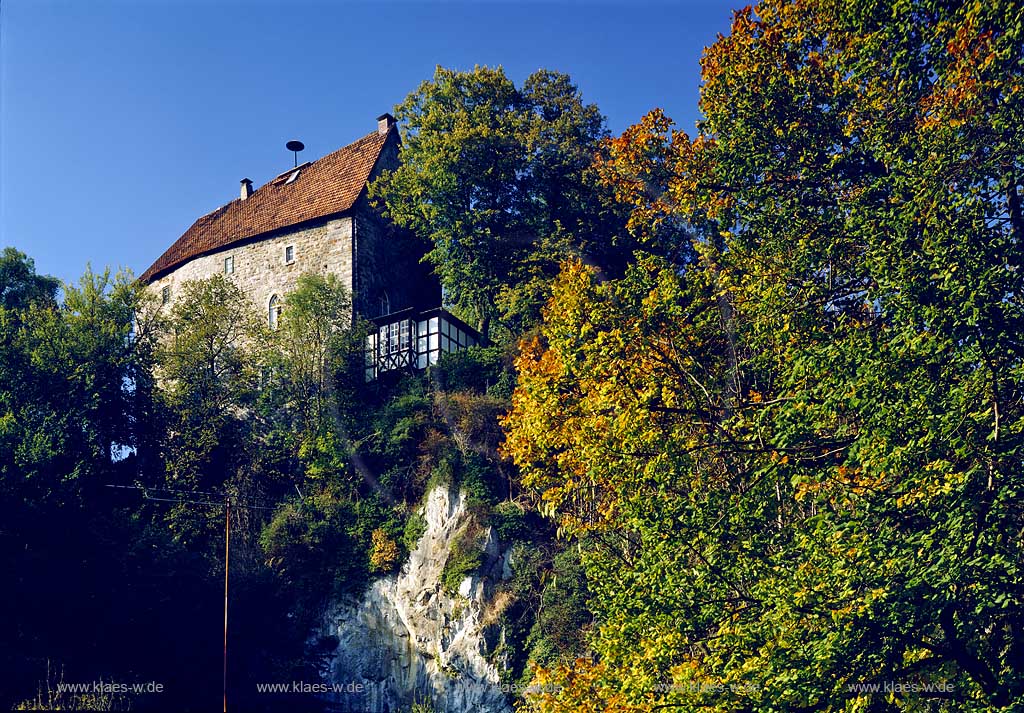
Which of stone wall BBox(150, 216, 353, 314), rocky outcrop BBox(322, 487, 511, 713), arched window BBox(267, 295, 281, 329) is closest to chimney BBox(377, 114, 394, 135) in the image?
stone wall BBox(150, 216, 353, 314)

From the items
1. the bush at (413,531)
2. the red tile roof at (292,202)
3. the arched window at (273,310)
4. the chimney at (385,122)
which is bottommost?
the bush at (413,531)

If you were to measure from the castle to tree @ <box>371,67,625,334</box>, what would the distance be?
2412 millimetres

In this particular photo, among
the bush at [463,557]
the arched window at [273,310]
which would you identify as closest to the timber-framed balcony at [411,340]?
the arched window at [273,310]

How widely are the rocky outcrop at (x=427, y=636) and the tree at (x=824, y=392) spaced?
31.4ft

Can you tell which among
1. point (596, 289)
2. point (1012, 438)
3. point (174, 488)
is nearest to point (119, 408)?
point (174, 488)

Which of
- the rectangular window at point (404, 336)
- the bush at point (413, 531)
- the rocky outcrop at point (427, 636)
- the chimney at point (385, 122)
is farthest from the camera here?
the chimney at point (385, 122)

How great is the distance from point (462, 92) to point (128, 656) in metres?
21.7

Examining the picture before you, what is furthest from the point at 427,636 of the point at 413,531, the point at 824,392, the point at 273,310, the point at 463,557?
the point at 824,392

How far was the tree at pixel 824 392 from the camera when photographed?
1270cm

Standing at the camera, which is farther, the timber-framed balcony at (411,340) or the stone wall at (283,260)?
the stone wall at (283,260)

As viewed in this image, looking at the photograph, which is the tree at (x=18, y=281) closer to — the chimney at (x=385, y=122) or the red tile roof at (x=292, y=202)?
the red tile roof at (x=292, y=202)

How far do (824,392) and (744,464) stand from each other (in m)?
3.08

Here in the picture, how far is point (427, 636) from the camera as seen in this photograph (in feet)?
94.3

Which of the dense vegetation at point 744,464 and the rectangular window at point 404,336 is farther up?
the rectangular window at point 404,336
